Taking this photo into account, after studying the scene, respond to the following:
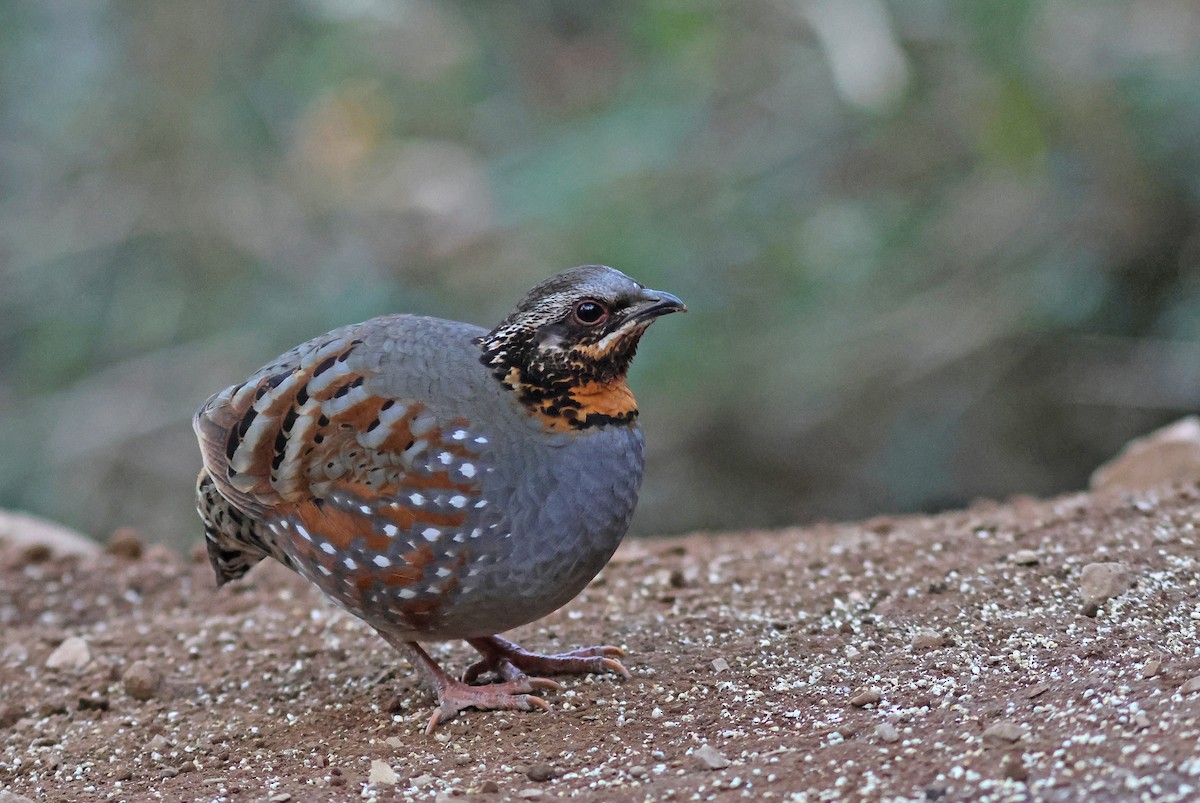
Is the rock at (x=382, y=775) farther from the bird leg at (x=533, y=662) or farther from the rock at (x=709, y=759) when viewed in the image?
the rock at (x=709, y=759)

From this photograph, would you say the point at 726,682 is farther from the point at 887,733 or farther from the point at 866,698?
the point at 887,733

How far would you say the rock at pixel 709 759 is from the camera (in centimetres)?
387

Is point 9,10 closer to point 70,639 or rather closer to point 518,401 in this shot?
point 70,639

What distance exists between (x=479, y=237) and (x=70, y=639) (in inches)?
249

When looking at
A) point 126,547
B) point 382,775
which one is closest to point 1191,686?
point 382,775

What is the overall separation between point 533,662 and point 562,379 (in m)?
1.13

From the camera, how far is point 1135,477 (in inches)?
264

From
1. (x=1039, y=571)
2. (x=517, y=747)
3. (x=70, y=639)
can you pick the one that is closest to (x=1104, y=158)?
(x=1039, y=571)

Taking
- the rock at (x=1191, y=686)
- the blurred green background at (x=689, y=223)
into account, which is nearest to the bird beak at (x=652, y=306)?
the rock at (x=1191, y=686)

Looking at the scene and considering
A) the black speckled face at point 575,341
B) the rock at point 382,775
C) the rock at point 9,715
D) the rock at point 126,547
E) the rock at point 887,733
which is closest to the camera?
the rock at point 887,733

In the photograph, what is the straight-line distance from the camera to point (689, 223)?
9750mm

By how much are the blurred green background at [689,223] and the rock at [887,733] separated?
530 centimetres

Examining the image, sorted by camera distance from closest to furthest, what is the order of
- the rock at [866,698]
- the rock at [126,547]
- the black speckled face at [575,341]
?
1. the rock at [866,698]
2. the black speckled face at [575,341]
3. the rock at [126,547]

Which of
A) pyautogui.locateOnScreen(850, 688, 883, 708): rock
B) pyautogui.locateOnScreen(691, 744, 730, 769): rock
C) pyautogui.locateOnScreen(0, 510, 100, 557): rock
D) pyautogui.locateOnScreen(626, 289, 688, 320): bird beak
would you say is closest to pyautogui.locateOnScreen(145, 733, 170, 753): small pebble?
pyautogui.locateOnScreen(691, 744, 730, 769): rock
